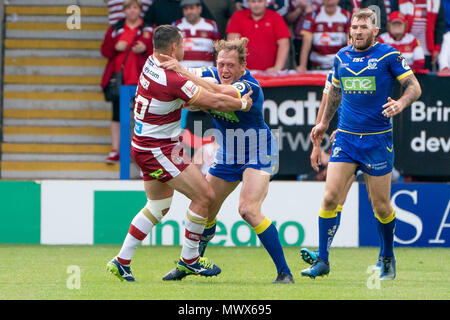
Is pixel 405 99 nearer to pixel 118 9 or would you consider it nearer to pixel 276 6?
pixel 276 6

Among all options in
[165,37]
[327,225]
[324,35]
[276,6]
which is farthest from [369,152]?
[276,6]

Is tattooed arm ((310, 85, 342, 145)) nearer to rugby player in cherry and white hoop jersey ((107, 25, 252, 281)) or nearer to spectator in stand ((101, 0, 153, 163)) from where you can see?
rugby player in cherry and white hoop jersey ((107, 25, 252, 281))

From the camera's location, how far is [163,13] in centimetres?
1165

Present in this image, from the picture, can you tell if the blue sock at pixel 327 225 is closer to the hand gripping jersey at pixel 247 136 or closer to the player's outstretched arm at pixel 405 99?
the hand gripping jersey at pixel 247 136

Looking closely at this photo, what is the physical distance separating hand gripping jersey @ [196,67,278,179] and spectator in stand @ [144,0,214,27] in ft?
15.0

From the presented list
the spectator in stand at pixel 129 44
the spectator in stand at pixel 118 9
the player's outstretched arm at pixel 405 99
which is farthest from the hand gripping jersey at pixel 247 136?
the spectator in stand at pixel 118 9

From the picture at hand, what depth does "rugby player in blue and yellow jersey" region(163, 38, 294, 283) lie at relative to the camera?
6.93 metres

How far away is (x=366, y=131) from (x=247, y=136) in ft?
3.30

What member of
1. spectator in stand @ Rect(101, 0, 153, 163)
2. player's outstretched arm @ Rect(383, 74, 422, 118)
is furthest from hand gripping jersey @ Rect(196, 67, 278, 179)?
spectator in stand @ Rect(101, 0, 153, 163)

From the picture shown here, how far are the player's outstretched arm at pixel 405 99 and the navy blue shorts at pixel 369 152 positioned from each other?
29 centimetres

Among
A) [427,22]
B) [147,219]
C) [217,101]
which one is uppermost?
[427,22]

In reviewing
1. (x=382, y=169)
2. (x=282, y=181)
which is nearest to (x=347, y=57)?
(x=382, y=169)

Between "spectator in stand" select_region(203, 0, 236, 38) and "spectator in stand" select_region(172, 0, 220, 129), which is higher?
"spectator in stand" select_region(203, 0, 236, 38)

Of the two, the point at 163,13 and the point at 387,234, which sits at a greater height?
the point at 163,13
